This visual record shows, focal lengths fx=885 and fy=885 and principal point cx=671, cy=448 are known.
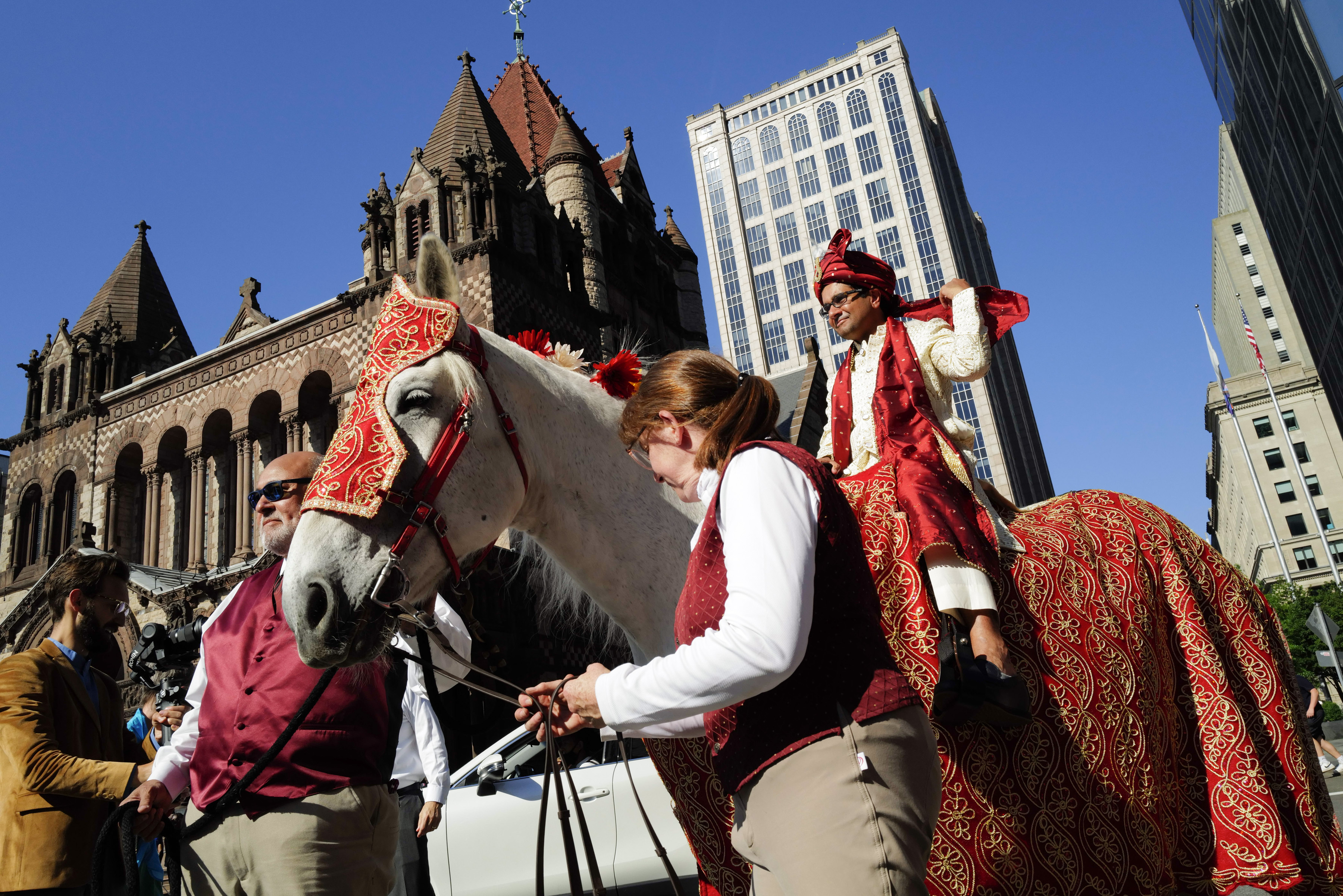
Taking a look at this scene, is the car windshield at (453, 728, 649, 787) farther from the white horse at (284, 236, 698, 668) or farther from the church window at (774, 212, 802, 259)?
the church window at (774, 212, 802, 259)

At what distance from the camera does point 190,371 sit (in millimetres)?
25016

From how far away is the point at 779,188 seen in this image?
100 m

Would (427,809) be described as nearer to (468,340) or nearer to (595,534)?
(595,534)

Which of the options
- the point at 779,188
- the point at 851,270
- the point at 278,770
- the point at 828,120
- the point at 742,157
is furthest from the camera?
the point at 742,157

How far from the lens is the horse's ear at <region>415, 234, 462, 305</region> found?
280cm

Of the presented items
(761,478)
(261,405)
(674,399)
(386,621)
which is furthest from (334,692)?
(261,405)

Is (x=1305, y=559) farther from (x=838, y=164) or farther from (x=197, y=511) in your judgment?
(x=197, y=511)

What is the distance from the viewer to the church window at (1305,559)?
72.6 meters

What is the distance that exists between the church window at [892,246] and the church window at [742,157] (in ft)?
63.7

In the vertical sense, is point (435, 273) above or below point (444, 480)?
above

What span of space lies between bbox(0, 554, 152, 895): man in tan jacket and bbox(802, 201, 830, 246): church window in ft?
314

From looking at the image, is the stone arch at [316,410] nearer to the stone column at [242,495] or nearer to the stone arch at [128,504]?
the stone column at [242,495]

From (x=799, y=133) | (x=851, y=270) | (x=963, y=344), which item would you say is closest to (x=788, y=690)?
(x=963, y=344)

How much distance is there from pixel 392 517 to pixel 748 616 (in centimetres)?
107
